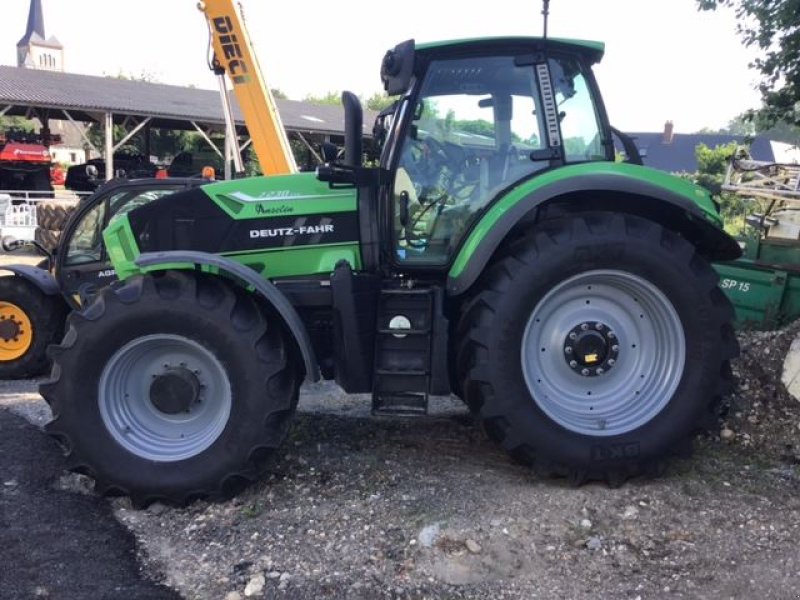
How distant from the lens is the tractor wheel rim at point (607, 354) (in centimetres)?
378

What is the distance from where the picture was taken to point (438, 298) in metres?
3.83

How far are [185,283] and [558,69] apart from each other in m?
2.27

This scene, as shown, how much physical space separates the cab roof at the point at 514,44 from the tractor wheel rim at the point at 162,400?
6.42ft

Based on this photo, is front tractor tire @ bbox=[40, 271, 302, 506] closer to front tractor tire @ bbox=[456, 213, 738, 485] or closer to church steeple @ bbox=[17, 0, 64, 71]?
front tractor tire @ bbox=[456, 213, 738, 485]

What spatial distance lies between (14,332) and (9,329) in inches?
2.1

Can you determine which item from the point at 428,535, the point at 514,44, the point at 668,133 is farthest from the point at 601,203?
the point at 668,133

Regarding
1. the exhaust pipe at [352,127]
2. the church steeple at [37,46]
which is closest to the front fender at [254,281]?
the exhaust pipe at [352,127]

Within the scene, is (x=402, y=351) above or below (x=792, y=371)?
above

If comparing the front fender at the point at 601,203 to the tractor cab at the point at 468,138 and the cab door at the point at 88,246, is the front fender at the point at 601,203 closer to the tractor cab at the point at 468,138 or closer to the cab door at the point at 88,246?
the tractor cab at the point at 468,138

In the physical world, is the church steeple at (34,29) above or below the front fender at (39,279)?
above

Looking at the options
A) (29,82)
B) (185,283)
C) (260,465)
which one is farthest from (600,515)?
(29,82)

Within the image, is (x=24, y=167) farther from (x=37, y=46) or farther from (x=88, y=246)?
(x=37, y=46)

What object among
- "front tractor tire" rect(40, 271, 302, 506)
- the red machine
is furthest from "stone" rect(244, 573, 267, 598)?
the red machine

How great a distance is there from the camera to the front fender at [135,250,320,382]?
361 centimetres
